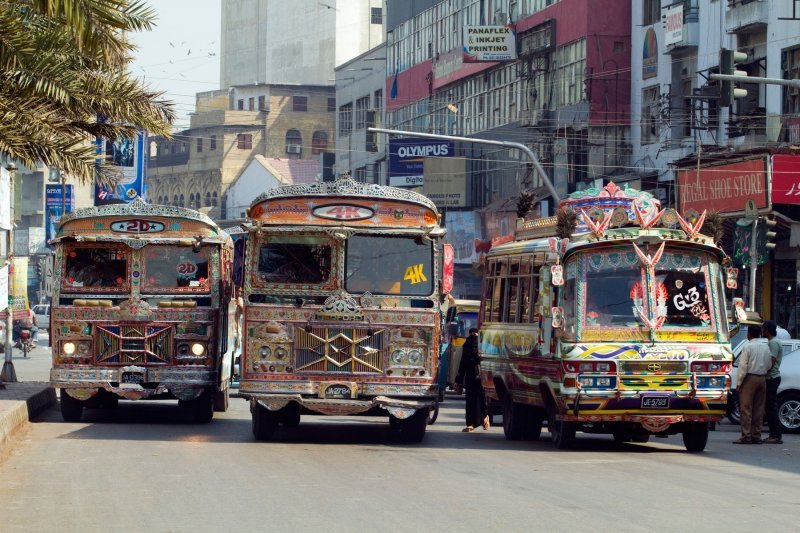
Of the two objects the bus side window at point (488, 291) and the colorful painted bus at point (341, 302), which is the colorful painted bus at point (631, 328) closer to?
the colorful painted bus at point (341, 302)

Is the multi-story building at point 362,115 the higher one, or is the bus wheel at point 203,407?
the multi-story building at point 362,115

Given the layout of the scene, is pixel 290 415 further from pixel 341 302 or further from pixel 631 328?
pixel 631 328

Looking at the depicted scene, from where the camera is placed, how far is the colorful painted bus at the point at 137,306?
70.2ft

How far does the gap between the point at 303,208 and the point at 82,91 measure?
3462mm

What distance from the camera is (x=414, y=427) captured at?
62.1 feet

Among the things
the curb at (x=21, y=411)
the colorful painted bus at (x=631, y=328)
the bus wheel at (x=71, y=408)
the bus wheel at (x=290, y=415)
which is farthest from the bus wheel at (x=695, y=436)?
the bus wheel at (x=71, y=408)

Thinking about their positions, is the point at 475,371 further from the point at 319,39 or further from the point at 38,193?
the point at 319,39

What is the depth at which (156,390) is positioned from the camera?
2138cm

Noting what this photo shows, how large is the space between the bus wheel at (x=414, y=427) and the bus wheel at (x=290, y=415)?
1.45 metres

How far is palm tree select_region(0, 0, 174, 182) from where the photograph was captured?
47.8 ft

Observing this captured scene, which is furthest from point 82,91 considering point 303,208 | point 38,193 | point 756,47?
point 38,193

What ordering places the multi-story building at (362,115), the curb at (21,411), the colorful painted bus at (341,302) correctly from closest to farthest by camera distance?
the curb at (21,411) → the colorful painted bus at (341,302) → the multi-story building at (362,115)

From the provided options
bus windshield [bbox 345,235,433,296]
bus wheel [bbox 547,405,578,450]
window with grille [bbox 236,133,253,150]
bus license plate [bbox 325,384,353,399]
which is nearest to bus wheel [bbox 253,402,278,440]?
bus license plate [bbox 325,384,353,399]

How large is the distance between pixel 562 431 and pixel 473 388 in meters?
3.55
